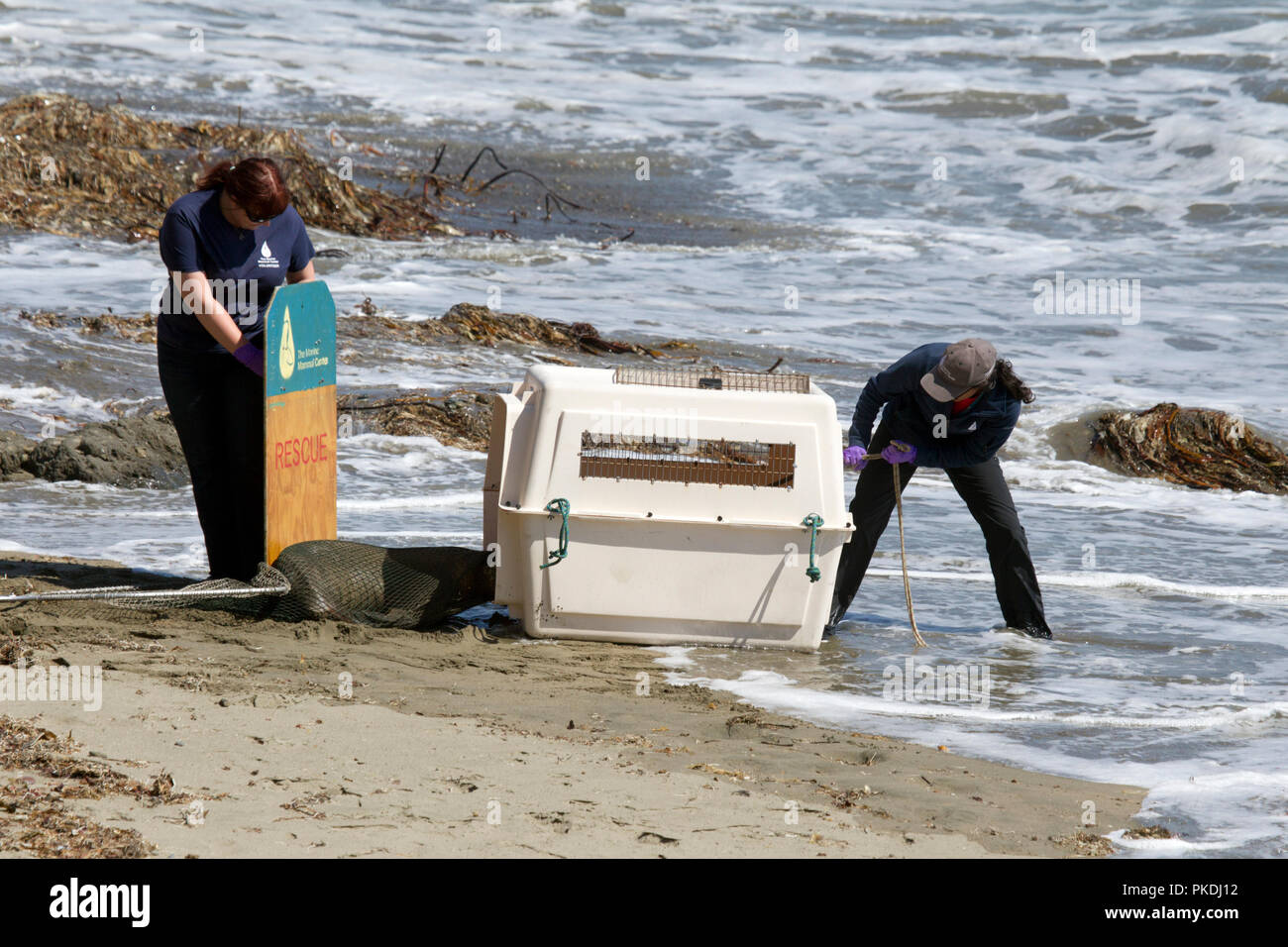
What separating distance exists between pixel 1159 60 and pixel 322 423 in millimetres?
24780

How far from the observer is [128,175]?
14.4 meters

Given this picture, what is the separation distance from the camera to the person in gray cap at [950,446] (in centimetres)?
555

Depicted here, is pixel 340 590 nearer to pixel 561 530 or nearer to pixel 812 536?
pixel 561 530

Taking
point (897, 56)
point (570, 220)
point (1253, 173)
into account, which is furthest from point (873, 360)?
point (897, 56)

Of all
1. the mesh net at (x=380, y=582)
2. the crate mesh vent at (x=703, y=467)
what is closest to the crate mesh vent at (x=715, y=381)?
the crate mesh vent at (x=703, y=467)

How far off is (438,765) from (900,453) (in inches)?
103

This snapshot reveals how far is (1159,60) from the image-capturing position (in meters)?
26.6

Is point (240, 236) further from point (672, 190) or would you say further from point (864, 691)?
point (672, 190)

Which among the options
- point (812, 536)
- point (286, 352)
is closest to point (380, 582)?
point (286, 352)

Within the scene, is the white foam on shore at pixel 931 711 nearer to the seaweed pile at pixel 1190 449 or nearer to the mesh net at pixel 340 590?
the mesh net at pixel 340 590

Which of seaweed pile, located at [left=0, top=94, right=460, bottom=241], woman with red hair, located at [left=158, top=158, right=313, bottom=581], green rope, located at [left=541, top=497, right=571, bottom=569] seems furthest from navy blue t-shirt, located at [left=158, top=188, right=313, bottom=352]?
seaweed pile, located at [left=0, top=94, right=460, bottom=241]

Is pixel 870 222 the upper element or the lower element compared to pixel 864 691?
upper

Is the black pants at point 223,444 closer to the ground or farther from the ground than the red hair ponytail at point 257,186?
closer to the ground

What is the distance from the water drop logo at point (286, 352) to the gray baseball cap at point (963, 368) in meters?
2.44
